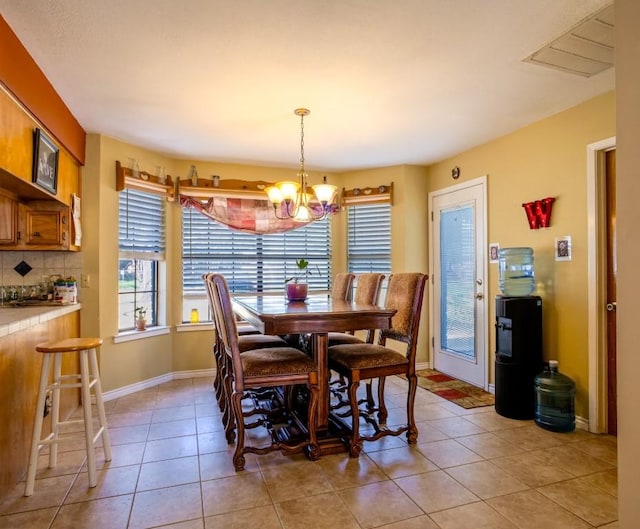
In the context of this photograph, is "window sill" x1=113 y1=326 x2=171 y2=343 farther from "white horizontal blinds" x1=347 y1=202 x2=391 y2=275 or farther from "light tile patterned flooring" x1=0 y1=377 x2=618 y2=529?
"white horizontal blinds" x1=347 y1=202 x2=391 y2=275

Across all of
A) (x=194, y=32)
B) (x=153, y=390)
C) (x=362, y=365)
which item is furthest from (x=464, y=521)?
(x=153, y=390)

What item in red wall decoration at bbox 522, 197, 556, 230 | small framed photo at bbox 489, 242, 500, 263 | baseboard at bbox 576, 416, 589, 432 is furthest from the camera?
small framed photo at bbox 489, 242, 500, 263

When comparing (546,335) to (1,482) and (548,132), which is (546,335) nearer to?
(548,132)

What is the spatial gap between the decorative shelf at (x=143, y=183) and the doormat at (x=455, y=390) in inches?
131

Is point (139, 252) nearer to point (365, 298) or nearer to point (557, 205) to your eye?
point (365, 298)

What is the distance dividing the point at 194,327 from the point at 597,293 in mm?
3756

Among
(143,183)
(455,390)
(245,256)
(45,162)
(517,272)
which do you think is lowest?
(455,390)

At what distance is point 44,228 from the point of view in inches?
125

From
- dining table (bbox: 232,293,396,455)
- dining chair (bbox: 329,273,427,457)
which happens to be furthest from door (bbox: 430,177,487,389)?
dining table (bbox: 232,293,396,455)

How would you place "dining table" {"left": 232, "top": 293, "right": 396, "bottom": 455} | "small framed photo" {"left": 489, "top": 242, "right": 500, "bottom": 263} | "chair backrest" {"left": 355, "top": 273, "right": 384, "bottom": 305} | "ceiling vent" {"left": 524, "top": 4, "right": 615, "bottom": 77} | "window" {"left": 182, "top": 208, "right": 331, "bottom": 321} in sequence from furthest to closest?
"window" {"left": 182, "top": 208, "right": 331, "bottom": 321} → "small framed photo" {"left": 489, "top": 242, "right": 500, "bottom": 263} → "chair backrest" {"left": 355, "top": 273, "right": 384, "bottom": 305} → "dining table" {"left": 232, "top": 293, "right": 396, "bottom": 455} → "ceiling vent" {"left": 524, "top": 4, "right": 615, "bottom": 77}

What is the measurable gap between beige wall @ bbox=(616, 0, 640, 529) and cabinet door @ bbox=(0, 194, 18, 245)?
359 cm

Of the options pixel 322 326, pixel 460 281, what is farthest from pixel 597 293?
pixel 322 326

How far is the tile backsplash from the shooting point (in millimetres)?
3307

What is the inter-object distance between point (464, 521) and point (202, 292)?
347cm
